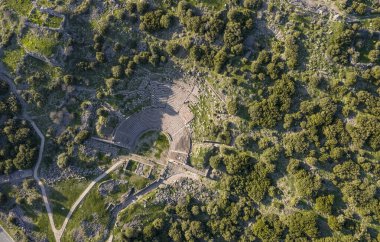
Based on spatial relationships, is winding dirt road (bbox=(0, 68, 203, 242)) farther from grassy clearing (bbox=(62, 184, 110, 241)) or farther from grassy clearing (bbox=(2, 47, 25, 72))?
grassy clearing (bbox=(2, 47, 25, 72))

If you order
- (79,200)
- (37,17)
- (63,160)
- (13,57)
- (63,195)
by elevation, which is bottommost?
(79,200)

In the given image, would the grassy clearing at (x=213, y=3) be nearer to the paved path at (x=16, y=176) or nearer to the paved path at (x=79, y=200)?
the paved path at (x=79, y=200)

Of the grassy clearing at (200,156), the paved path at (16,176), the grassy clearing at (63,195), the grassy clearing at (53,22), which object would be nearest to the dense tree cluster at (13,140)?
the paved path at (16,176)

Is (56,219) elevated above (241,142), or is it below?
below

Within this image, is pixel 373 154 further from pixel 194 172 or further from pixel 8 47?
pixel 8 47

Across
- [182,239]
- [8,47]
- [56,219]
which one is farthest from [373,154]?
[8,47]

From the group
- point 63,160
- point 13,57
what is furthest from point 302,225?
point 13,57

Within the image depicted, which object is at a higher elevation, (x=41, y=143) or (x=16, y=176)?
(x=41, y=143)

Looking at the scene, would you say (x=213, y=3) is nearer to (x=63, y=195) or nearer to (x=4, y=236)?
(x=63, y=195)

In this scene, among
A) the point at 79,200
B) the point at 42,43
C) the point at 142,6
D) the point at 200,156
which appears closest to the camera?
the point at 142,6

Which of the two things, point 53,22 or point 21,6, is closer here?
point 53,22
